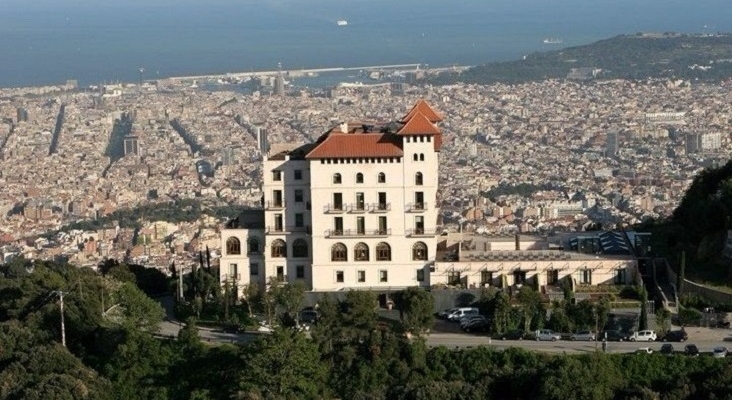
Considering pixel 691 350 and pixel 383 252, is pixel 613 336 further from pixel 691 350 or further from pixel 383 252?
pixel 383 252

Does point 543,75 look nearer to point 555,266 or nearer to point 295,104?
point 295,104

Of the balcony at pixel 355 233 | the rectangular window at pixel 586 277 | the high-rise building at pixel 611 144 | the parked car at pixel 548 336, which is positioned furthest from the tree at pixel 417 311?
the high-rise building at pixel 611 144

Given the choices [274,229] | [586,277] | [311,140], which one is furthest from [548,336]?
[311,140]

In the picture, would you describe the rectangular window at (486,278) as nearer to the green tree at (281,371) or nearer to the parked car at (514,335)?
the parked car at (514,335)

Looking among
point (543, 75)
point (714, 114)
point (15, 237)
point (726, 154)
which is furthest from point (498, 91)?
point (15, 237)

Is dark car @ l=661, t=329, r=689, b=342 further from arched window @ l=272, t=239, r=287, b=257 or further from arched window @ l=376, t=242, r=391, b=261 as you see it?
arched window @ l=272, t=239, r=287, b=257

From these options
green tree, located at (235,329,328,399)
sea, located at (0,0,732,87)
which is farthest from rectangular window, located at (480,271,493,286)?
sea, located at (0,0,732,87)

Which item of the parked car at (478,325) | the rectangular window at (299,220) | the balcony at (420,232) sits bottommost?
the parked car at (478,325)
